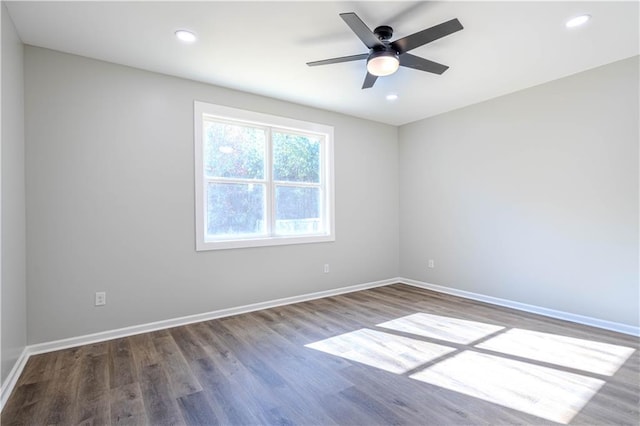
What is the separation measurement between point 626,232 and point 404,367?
2636 millimetres

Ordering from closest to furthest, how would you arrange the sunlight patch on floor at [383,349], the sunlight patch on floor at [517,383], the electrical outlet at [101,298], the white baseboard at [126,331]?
the sunlight patch on floor at [517,383] → the white baseboard at [126,331] → the sunlight patch on floor at [383,349] → the electrical outlet at [101,298]

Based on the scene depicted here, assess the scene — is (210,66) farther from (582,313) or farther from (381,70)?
(582,313)

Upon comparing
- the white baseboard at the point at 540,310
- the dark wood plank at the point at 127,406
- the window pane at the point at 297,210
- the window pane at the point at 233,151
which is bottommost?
the dark wood plank at the point at 127,406

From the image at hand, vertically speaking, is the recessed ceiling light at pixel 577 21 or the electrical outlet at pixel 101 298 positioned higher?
the recessed ceiling light at pixel 577 21

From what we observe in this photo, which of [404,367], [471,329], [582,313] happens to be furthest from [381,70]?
[582,313]

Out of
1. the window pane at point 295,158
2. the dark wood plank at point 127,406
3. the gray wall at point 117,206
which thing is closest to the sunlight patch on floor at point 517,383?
the dark wood plank at point 127,406

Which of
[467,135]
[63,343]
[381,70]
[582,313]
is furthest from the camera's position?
[467,135]

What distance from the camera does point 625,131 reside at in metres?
3.01

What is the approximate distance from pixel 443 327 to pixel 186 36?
362cm

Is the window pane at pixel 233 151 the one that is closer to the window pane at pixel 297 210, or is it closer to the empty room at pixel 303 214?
the empty room at pixel 303 214

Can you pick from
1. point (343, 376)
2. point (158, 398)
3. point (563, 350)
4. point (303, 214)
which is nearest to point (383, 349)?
point (343, 376)

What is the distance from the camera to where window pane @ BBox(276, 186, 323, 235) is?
13.6 ft

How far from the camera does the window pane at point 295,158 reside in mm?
4117

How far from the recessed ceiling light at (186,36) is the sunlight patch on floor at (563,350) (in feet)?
11.9
